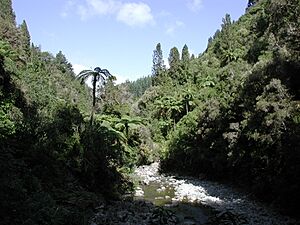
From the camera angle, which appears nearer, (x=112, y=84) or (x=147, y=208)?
(x=147, y=208)

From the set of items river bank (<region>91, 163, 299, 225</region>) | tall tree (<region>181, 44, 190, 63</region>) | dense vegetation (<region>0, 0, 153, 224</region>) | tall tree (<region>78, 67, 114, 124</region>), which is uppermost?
tall tree (<region>181, 44, 190, 63</region>)

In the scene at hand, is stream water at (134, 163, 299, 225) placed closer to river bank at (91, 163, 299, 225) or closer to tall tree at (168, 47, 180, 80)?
river bank at (91, 163, 299, 225)

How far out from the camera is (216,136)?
25.0 m

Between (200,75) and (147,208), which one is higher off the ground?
(200,75)

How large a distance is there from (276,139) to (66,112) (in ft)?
31.5

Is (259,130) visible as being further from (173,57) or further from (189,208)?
(173,57)

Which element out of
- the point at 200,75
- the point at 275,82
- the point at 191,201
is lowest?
the point at 191,201

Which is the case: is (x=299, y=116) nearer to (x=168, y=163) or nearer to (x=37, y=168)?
(x=37, y=168)

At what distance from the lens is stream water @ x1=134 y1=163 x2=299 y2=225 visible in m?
14.1

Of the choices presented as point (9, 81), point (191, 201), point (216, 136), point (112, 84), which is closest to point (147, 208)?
point (191, 201)

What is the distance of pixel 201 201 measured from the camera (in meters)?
18.3

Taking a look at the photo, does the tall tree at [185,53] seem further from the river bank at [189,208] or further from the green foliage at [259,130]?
the river bank at [189,208]

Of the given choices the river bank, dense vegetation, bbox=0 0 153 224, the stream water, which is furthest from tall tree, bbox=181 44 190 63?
dense vegetation, bbox=0 0 153 224

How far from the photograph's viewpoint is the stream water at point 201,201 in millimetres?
14106
